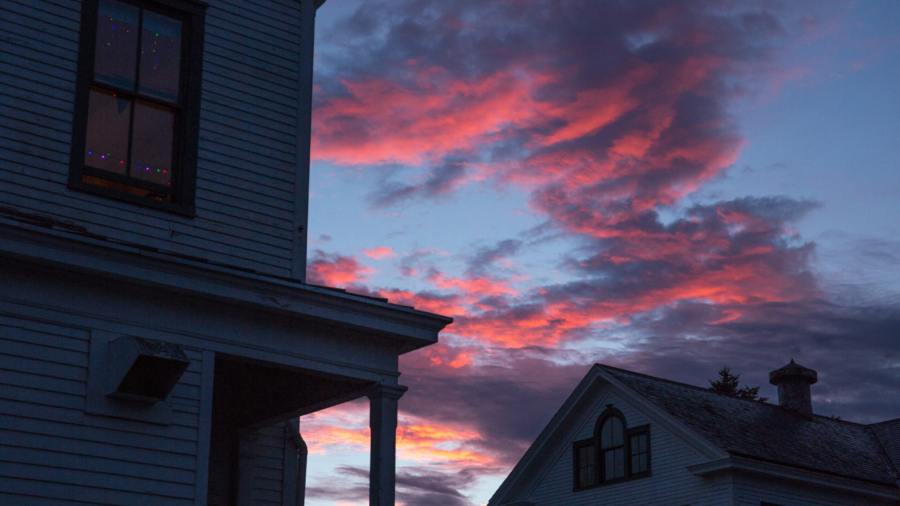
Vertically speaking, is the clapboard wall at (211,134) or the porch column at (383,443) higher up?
the clapboard wall at (211,134)

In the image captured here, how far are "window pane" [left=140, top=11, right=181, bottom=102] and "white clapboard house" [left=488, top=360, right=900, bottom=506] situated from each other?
15786mm

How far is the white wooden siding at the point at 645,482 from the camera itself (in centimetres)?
2222

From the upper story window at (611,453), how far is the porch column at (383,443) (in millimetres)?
15911

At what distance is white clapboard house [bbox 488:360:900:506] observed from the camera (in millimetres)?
22078

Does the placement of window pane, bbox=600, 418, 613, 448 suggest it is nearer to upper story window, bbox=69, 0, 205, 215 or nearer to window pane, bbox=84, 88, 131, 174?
upper story window, bbox=69, 0, 205, 215

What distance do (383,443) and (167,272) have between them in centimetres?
260

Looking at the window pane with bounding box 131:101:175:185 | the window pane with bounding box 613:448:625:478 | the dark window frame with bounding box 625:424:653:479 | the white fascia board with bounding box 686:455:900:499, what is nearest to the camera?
the window pane with bounding box 131:101:175:185

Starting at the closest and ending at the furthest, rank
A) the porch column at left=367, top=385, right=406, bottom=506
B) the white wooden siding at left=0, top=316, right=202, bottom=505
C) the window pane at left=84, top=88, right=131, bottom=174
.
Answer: the white wooden siding at left=0, top=316, right=202, bottom=505, the porch column at left=367, top=385, right=406, bottom=506, the window pane at left=84, top=88, right=131, bottom=174

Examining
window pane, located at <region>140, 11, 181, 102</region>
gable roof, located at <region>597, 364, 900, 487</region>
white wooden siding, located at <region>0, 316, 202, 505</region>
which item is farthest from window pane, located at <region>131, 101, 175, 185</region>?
gable roof, located at <region>597, 364, 900, 487</region>

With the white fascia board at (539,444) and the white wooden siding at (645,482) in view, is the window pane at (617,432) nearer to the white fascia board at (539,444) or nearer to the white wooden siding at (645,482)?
the white wooden siding at (645,482)

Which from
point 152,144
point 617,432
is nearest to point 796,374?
point 617,432

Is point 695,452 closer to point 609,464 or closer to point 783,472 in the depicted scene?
point 783,472

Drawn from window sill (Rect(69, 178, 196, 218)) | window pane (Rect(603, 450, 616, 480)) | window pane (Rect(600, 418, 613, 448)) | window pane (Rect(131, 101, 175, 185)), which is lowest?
window pane (Rect(603, 450, 616, 480))

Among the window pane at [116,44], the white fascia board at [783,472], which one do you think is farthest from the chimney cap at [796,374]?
the window pane at [116,44]
